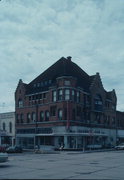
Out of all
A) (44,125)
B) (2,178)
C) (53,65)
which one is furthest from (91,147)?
(2,178)

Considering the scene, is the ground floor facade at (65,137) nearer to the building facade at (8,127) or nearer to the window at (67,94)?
the building facade at (8,127)

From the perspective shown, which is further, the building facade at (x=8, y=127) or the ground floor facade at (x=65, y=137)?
the building facade at (x=8, y=127)

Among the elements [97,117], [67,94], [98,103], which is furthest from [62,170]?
[97,117]

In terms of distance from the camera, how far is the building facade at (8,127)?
69.7 meters

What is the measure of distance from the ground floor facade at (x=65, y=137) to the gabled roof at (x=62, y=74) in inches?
342

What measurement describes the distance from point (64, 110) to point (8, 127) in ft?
63.1

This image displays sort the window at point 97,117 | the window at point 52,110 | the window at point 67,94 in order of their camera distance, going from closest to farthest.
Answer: the window at point 67,94
the window at point 52,110
the window at point 97,117

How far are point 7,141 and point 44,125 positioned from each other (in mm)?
13400

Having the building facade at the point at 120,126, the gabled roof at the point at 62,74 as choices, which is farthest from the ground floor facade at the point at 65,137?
the gabled roof at the point at 62,74

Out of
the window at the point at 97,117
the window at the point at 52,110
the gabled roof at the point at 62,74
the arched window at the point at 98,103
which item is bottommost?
the window at the point at 97,117

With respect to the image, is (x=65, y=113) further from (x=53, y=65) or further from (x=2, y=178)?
(x=2, y=178)

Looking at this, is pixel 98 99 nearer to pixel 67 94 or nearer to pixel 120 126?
pixel 67 94

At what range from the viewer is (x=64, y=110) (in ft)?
189

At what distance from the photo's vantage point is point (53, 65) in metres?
67.9
